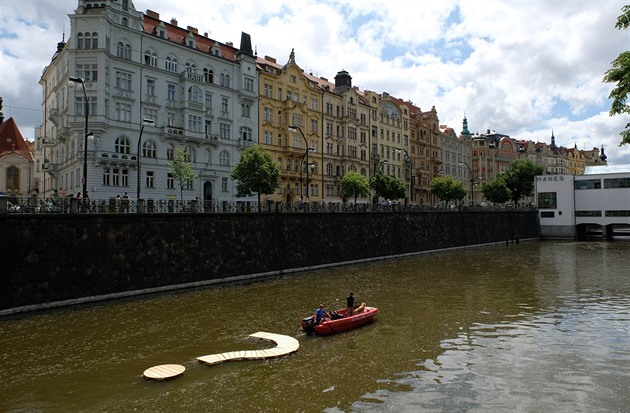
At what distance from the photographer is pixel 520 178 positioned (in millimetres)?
100125

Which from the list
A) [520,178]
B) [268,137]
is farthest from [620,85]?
[520,178]

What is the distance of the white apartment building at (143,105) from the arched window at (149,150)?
0.36ft

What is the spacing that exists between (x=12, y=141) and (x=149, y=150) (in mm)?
44484

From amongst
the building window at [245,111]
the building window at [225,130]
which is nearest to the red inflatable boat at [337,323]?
the building window at [225,130]

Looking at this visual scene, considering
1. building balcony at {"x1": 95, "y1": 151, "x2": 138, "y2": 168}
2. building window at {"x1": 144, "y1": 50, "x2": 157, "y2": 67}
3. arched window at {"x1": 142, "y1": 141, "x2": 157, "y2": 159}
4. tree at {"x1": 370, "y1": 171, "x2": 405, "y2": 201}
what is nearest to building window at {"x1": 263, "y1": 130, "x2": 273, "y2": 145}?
tree at {"x1": 370, "y1": 171, "x2": 405, "y2": 201}

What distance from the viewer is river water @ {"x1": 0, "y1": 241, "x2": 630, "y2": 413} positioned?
14.0 m

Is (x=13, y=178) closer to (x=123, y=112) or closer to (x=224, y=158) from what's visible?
(x=123, y=112)

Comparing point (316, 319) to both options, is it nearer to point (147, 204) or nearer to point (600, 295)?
point (147, 204)

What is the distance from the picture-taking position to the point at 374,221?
5141cm

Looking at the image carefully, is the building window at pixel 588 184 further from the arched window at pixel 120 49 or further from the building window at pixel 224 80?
the arched window at pixel 120 49

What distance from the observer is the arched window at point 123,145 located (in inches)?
1851

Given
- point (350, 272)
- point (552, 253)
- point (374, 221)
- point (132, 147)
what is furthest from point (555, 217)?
point (132, 147)

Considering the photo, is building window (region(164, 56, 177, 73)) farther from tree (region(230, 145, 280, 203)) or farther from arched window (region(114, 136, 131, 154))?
tree (region(230, 145, 280, 203))

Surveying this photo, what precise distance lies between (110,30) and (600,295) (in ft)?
160
